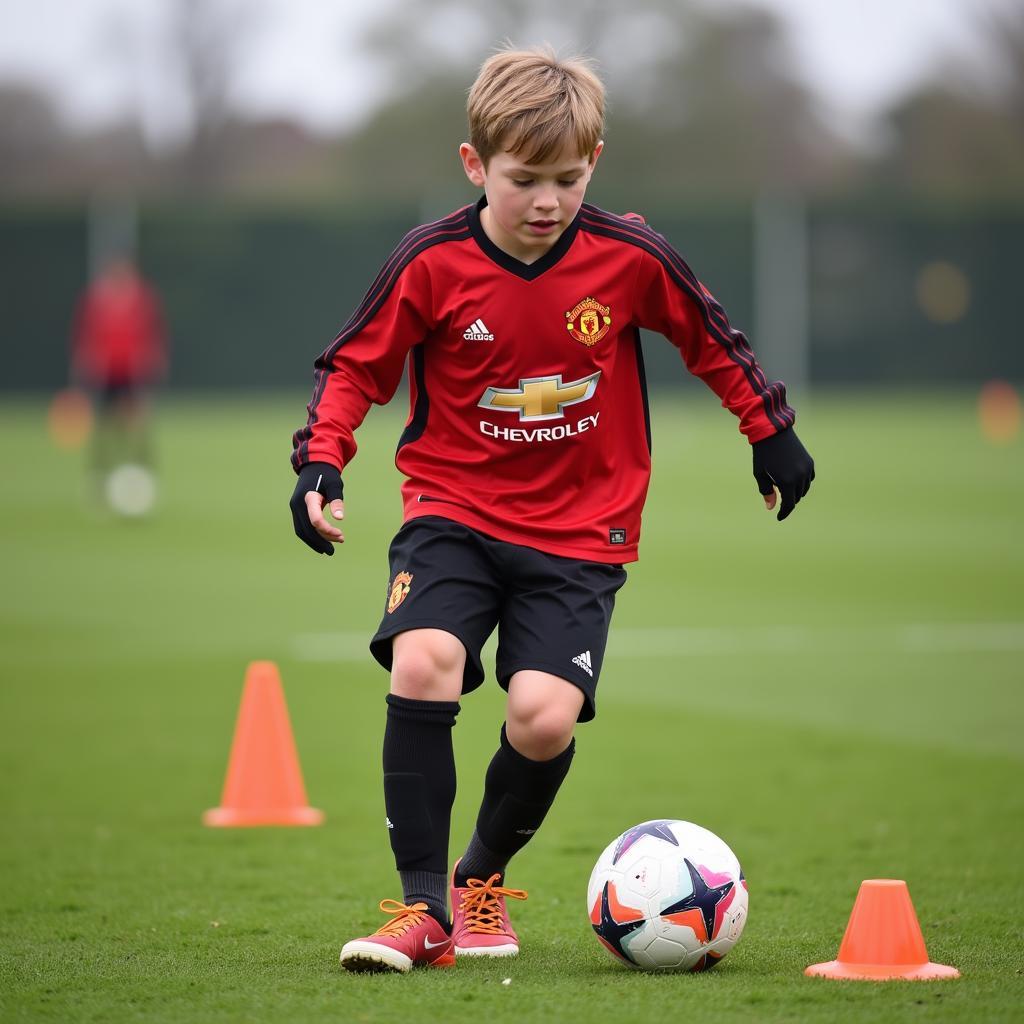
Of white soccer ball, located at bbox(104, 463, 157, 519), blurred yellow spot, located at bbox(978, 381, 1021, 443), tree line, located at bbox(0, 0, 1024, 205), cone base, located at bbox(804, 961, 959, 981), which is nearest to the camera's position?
cone base, located at bbox(804, 961, 959, 981)

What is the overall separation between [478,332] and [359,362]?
0.30 m

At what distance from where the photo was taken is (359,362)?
455cm

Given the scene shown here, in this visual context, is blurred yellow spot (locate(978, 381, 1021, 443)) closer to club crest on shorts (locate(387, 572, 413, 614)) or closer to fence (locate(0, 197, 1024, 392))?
fence (locate(0, 197, 1024, 392))

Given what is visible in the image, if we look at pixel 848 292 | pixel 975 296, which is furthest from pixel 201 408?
pixel 975 296

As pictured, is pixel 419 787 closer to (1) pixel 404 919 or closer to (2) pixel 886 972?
(1) pixel 404 919

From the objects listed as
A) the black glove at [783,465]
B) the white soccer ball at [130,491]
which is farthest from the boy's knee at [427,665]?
the white soccer ball at [130,491]

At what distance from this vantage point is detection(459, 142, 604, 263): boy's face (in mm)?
4332

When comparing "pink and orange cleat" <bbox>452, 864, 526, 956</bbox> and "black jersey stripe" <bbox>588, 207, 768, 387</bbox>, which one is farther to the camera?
"black jersey stripe" <bbox>588, 207, 768, 387</bbox>

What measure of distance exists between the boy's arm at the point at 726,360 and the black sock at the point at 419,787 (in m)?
1.00

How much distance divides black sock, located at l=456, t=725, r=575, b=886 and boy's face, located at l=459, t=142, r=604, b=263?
1.18 m

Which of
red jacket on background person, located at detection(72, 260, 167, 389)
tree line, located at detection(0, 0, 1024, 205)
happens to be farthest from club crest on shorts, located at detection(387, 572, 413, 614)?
tree line, located at detection(0, 0, 1024, 205)

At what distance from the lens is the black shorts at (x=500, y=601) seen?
171 inches

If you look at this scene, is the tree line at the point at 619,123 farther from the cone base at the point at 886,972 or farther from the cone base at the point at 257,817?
the cone base at the point at 886,972

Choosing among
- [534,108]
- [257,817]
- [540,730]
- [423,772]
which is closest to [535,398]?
[534,108]
